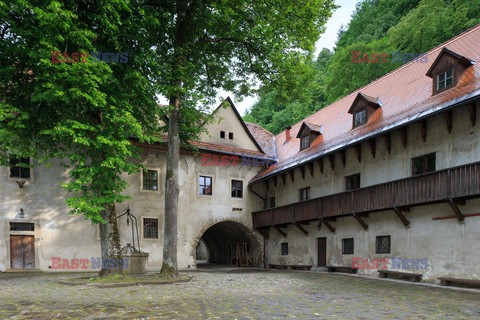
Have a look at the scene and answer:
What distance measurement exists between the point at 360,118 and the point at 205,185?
34.9ft

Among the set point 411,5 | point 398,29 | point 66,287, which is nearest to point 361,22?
point 411,5

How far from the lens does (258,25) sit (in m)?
15.4

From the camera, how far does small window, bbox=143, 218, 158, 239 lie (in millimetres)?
21781

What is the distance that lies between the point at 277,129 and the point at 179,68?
3202 centimetres

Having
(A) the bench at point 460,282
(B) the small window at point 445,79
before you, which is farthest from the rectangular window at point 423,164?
(A) the bench at point 460,282

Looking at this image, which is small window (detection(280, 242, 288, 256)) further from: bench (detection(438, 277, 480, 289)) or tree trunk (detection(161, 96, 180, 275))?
bench (detection(438, 277, 480, 289))

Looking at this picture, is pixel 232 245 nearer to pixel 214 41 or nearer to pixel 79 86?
pixel 214 41

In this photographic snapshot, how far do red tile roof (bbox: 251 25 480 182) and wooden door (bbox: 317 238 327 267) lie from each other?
4507 millimetres

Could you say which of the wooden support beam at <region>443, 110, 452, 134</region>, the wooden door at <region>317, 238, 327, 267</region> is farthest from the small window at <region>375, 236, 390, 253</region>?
the wooden support beam at <region>443, 110, 452, 134</region>

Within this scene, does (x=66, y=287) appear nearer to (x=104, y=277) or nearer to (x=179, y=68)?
(x=104, y=277)

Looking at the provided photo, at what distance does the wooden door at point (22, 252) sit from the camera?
1862 centimetres

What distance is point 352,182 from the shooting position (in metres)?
19.0

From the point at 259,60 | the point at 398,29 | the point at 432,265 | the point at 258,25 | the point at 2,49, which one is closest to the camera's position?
the point at 2,49

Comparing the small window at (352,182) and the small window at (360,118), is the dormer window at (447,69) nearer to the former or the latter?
the small window at (360,118)
